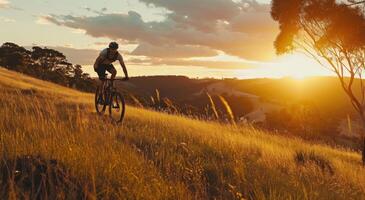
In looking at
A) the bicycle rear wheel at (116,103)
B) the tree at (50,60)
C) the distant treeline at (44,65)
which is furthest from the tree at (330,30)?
Answer: the tree at (50,60)

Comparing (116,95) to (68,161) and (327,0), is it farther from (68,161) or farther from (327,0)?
(327,0)

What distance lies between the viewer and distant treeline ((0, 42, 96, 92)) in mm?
Answer: 70062

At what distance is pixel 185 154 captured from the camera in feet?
27.8

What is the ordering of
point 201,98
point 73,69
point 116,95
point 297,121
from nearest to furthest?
point 116,95 < point 297,121 < point 73,69 < point 201,98

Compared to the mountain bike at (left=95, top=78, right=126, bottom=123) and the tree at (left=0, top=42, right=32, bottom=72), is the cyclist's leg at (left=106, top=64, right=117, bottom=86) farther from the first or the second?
the tree at (left=0, top=42, right=32, bottom=72)

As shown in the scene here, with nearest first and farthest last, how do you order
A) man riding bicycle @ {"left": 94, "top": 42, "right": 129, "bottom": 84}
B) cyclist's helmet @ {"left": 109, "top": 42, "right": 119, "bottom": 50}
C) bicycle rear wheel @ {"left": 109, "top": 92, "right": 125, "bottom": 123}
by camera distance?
cyclist's helmet @ {"left": 109, "top": 42, "right": 119, "bottom": 50}
man riding bicycle @ {"left": 94, "top": 42, "right": 129, "bottom": 84}
bicycle rear wheel @ {"left": 109, "top": 92, "right": 125, "bottom": 123}

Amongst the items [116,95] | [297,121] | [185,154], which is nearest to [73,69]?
[297,121]

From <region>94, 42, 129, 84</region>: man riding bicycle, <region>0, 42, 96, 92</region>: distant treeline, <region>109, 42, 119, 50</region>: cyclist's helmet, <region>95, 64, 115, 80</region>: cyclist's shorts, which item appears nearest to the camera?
<region>109, 42, 119, 50</region>: cyclist's helmet

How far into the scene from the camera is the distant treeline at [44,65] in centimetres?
7006

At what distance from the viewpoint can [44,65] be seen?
273 ft

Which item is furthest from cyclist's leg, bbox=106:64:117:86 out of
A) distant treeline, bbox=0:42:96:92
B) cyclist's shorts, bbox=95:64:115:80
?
distant treeline, bbox=0:42:96:92

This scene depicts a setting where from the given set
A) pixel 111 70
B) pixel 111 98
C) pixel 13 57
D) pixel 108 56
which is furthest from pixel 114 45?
pixel 13 57

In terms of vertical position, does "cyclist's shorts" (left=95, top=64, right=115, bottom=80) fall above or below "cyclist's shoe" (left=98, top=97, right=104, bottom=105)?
above

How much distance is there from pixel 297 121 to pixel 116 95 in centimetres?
5423
